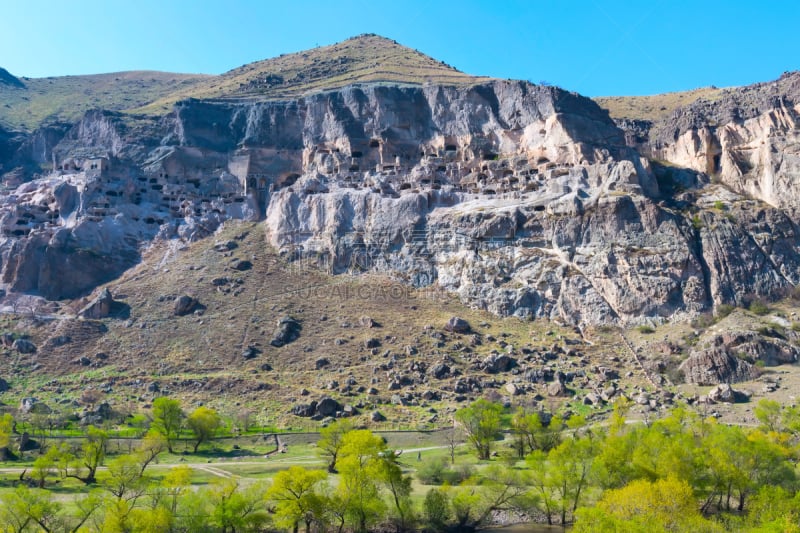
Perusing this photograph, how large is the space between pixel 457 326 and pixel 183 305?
28.8m

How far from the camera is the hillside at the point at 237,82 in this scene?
341 ft

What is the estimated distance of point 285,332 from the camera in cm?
5912

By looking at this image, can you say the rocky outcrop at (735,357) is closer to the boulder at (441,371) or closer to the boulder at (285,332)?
the boulder at (441,371)

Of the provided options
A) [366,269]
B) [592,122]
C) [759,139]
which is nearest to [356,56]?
[592,122]

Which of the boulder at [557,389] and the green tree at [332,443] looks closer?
the green tree at [332,443]

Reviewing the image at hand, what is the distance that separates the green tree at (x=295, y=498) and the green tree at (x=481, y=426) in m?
15.7

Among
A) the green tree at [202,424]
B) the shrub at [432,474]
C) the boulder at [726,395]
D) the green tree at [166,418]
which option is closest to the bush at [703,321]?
the boulder at [726,395]

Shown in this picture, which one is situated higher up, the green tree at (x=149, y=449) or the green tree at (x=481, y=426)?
the green tree at (x=481, y=426)

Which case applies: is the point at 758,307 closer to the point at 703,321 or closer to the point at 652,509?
the point at 703,321

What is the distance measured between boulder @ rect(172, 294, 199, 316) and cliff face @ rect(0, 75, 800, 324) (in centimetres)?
1240

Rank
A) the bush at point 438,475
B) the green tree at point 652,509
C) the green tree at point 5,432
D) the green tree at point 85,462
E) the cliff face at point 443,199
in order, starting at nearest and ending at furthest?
1. the green tree at point 652,509
2. the green tree at point 85,462
3. the bush at point 438,475
4. the green tree at point 5,432
5. the cliff face at point 443,199

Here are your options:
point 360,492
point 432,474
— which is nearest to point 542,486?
point 432,474

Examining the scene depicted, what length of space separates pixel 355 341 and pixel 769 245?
43.5 metres

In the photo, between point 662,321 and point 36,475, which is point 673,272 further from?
point 36,475
